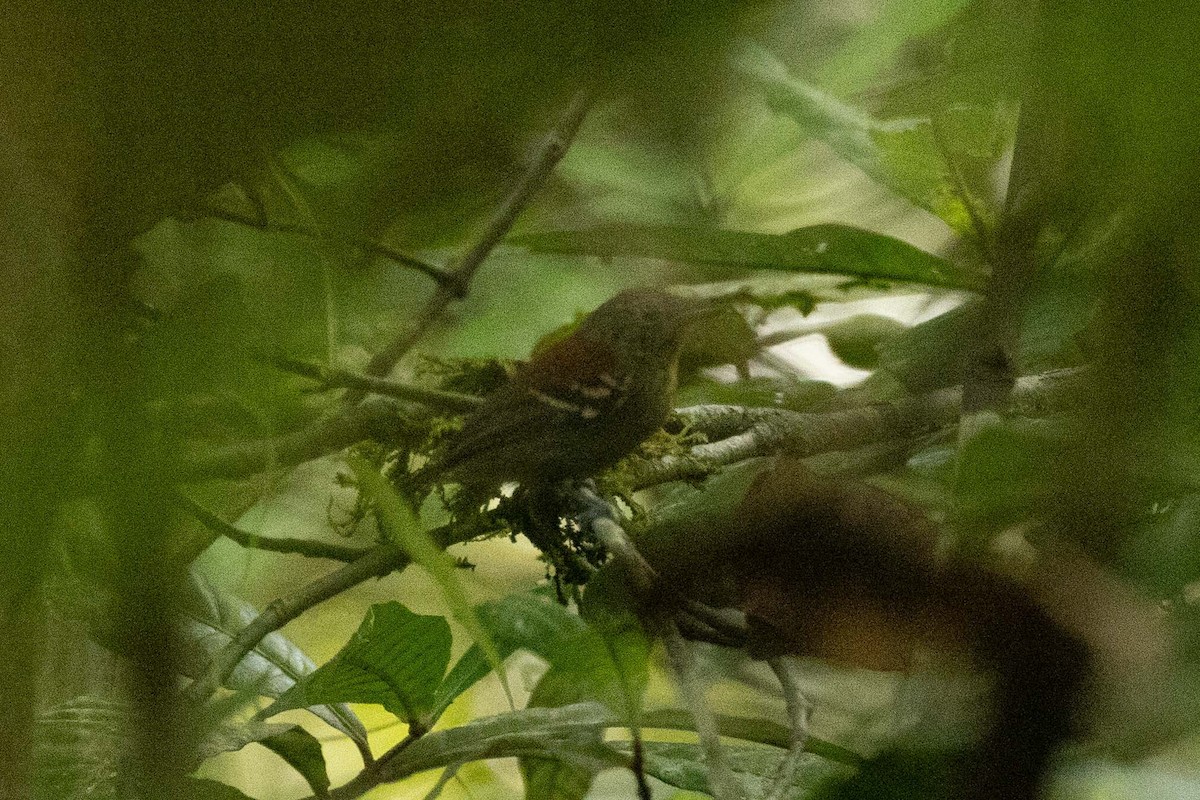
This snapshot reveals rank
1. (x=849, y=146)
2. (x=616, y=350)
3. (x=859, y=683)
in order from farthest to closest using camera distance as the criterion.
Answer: (x=616, y=350) → (x=849, y=146) → (x=859, y=683)

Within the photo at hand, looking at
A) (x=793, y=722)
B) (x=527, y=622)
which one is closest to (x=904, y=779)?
(x=793, y=722)

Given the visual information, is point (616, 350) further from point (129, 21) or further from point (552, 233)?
point (129, 21)

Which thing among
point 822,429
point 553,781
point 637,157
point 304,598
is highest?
point 822,429

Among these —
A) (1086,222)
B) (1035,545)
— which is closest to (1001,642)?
(1035,545)

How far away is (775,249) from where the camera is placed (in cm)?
125

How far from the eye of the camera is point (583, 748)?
3.19ft

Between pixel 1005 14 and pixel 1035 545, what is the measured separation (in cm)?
29

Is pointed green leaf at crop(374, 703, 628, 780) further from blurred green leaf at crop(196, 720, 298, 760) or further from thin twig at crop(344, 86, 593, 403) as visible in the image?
thin twig at crop(344, 86, 593, 403)

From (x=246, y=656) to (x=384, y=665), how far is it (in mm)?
338

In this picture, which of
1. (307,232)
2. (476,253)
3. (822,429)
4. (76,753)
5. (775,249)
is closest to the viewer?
(307,232)

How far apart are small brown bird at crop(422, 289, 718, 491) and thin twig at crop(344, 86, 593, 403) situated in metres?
0.21

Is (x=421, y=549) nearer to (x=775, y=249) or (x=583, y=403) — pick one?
(x=775, y=249)

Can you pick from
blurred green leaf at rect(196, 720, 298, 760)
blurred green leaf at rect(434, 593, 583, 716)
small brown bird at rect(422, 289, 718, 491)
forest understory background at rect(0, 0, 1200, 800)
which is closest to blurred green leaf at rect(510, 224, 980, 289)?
forest understory background at rect(0, 0, 1200, 800)

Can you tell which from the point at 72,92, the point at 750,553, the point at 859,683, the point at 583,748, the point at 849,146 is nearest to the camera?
the point at 72,92
